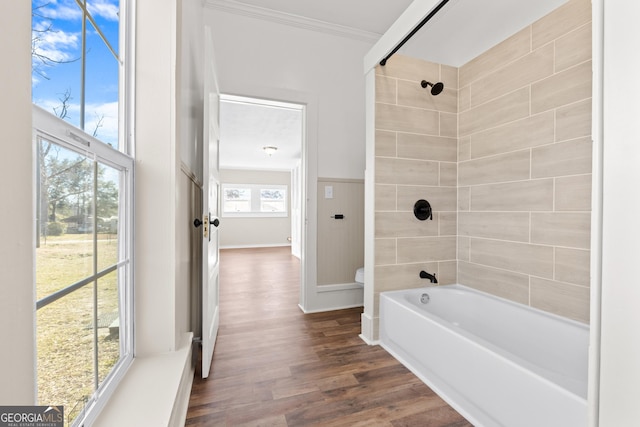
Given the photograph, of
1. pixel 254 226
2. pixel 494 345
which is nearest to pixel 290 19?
pixel 494 345

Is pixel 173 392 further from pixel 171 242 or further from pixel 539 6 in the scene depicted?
pixel 539 6

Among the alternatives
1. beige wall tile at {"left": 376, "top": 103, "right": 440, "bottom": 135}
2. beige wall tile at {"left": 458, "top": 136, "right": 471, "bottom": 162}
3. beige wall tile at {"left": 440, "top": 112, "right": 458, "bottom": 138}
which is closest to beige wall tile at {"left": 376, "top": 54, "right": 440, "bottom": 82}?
beige wall tile at {"left": 376, "top": 103, "right": 440, "bottom": 135}

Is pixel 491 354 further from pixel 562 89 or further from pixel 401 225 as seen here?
pixel 562 89

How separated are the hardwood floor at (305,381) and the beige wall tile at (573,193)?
4.23 ft

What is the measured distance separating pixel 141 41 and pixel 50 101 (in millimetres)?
638

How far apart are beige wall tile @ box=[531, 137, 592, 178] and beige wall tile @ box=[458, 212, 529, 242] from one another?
11.6 inches

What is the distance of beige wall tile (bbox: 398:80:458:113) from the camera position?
2.03 metres

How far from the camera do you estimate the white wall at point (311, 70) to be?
7.56 ft

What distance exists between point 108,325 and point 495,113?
8.19ft

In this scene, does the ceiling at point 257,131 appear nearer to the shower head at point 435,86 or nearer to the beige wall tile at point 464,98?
the shower head at point 435,86

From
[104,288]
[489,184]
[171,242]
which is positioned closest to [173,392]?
[104,288]

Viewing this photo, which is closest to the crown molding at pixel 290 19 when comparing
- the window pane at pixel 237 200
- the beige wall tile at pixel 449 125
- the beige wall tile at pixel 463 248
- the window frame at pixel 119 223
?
the beige wall tile at pixel 449 125

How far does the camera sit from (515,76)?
180 centimetres

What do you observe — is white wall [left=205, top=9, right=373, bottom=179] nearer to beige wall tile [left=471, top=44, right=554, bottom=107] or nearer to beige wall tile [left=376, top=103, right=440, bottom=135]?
beige wall tile [left=376, top=103, right=440, bottom=135]
